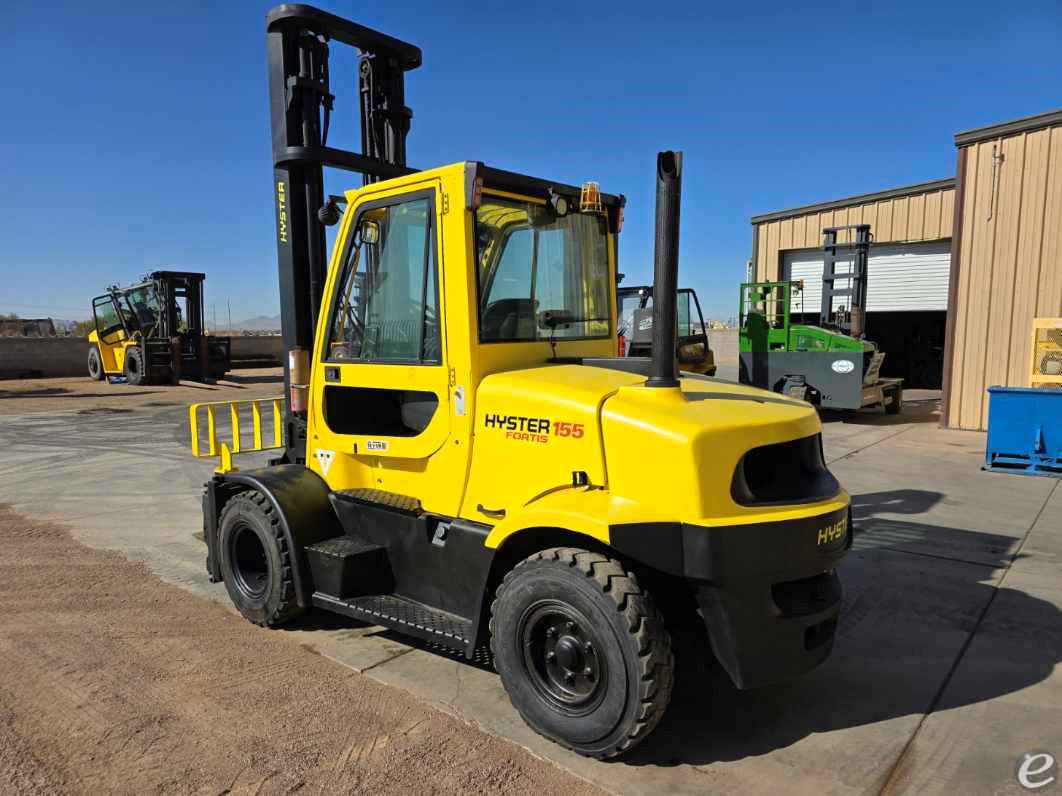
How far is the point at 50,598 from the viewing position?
4746 mm

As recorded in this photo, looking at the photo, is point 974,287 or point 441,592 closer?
point 441,592

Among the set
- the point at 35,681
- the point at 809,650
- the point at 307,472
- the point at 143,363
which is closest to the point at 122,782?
the point at 35,681

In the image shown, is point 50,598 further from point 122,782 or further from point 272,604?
point 122,782

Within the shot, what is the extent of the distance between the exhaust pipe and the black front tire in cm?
93

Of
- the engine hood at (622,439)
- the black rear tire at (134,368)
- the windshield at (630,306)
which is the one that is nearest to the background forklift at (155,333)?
the black rear tire at (134,368)

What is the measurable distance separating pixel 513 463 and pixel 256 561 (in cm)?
225

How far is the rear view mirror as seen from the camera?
396cm

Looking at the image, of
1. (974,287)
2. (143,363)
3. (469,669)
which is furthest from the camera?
(143,363)

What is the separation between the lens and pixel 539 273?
153 inches

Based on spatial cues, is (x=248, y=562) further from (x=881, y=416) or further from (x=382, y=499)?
(x=881, y=416)

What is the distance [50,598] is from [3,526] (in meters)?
2.39

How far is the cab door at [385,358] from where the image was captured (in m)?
3.62

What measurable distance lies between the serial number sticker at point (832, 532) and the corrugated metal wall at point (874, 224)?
55.3 feet

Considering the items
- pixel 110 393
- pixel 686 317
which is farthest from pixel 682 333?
pixel 110 393
